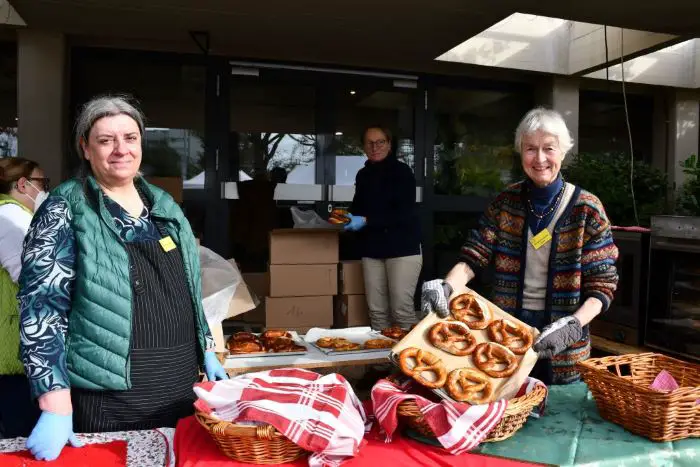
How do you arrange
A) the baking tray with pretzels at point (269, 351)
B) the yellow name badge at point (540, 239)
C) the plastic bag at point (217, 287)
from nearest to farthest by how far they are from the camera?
1. the yellow name badge at point (540, 239)
2. the plastic bag at point (217, 287)
3. the baking tray with pretzels at point (269, 351)

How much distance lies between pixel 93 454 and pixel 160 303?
1.47 ft

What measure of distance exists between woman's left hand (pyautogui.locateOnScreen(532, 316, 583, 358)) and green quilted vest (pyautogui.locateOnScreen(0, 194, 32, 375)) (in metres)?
1.86

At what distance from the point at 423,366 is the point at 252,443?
0.52 meters

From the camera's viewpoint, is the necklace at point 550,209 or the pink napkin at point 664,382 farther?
the necklace at point 550,209

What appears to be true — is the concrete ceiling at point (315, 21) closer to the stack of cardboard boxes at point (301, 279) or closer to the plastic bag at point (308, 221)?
the plastic bag at point (308, 221)

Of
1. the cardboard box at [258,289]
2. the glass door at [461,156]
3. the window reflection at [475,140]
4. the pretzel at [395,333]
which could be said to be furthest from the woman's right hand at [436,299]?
the window reflection at [475,140]

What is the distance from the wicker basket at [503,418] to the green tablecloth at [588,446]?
2cm

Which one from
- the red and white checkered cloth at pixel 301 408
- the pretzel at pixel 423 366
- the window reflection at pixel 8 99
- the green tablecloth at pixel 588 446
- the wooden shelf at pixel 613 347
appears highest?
the window reflection at pixel 8 99

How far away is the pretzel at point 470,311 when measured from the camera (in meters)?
1.70

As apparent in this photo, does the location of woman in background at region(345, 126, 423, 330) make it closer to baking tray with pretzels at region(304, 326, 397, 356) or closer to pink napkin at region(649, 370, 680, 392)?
baking tray with pretzels at region(304, 326, 397, 356)

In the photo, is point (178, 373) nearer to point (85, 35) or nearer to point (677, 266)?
point (677, 266)

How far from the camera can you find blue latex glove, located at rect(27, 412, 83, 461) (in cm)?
134

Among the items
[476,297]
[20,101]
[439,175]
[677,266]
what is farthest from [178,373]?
[439,175]

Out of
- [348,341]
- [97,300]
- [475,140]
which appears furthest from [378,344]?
[475,140]
